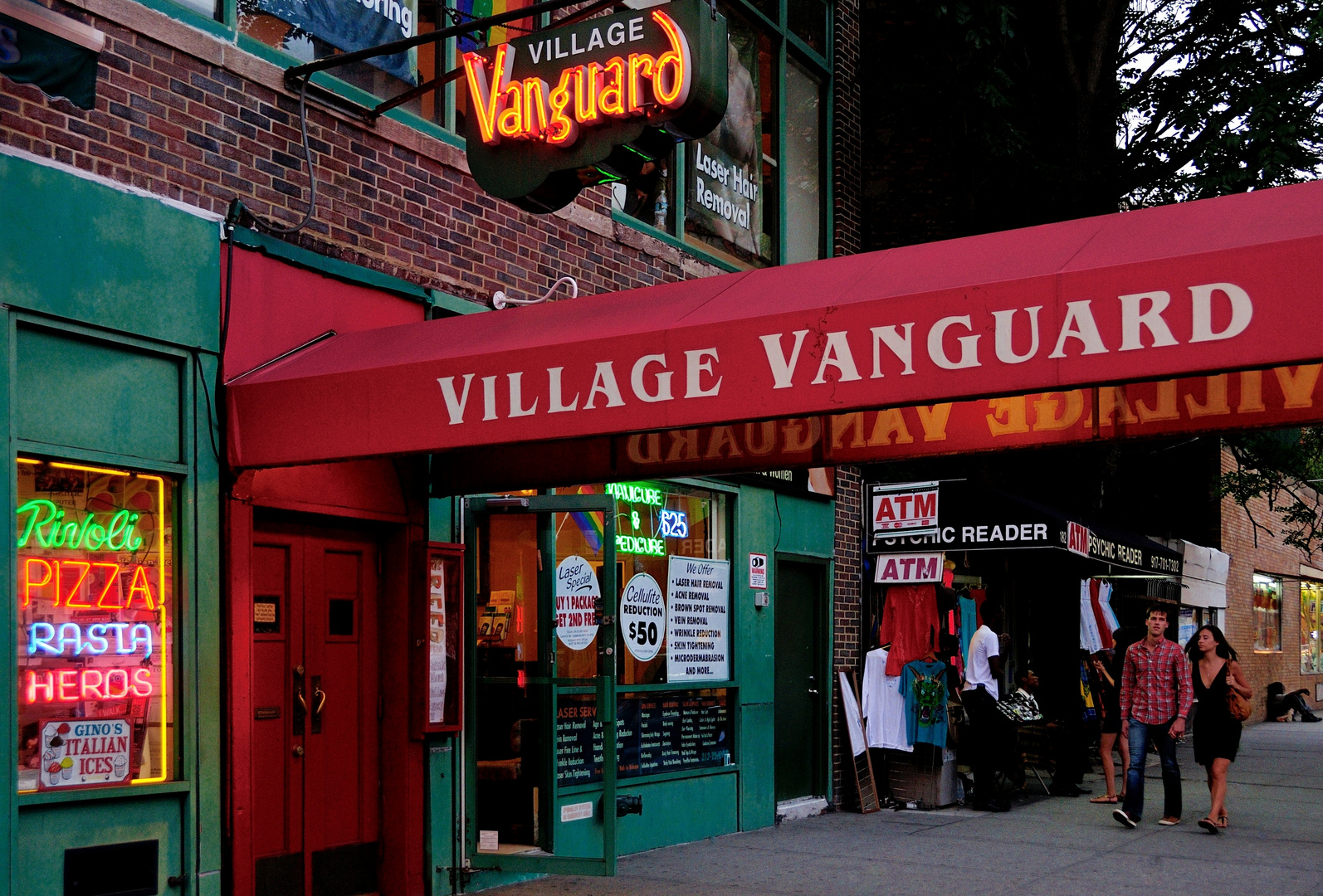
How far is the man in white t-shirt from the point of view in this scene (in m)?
12.9

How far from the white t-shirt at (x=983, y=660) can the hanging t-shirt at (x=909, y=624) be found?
0.39 m

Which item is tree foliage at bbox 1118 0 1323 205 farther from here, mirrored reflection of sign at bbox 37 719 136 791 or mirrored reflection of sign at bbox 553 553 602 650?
Result: mirrored reflection of sign at bbox 37 719 136 791

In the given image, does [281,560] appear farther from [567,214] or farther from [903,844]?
[903,844]

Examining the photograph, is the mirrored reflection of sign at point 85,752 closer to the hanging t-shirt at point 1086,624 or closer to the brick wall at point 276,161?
the brick wall at point 276,161

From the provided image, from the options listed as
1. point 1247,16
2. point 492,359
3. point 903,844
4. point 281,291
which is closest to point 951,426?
point 492,359

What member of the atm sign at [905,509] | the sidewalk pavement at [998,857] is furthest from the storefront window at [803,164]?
the sidewalk pavement at [998,857]

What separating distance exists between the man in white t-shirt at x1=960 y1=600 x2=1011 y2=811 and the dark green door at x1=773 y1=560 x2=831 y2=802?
4.63ft

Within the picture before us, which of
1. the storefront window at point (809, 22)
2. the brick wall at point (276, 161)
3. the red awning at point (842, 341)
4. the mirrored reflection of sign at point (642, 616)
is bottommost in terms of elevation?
the mirrored reflection of sign at point (642, 616)

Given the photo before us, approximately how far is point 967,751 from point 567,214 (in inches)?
283

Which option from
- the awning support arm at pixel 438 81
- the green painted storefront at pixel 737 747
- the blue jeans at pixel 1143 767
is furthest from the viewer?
the blue jeans at pixel 1143 767

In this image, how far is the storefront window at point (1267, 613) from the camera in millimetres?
30062

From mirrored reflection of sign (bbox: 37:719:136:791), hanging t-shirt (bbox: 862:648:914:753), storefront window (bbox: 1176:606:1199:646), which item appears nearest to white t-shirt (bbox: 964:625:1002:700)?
hanging t-shirt (bbox: 862:648:914:753)

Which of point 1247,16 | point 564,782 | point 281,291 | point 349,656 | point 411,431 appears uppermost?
point 1247,16

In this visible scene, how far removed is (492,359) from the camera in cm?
617
